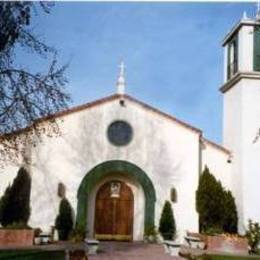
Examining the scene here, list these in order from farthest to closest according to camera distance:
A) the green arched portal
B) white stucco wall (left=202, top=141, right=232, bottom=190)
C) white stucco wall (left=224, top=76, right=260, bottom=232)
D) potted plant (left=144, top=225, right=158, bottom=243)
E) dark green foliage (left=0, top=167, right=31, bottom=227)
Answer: white stucco wall (left=202, top=141, right=232, bottom=190) < the green arched portal < white stucco wall (left=224, top=76, right=260, bottom=232) < potted plant (left=144, top=225, right=158, bottom=243) < dark green foliage (left=0, top=167, right=31, bottom=227)

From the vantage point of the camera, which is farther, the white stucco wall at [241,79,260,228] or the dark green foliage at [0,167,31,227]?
the white stucco wall at [241,79,260,228]

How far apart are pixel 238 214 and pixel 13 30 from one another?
15.0m

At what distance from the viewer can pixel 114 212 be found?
25.2 m

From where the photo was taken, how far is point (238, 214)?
2448cm

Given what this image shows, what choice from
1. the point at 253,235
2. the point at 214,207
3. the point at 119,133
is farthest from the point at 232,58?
the point at 253,235

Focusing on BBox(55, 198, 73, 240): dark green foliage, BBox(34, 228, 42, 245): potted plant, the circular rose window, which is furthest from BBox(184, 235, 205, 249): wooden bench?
BBox(34, 228, 42, 245): potted plant

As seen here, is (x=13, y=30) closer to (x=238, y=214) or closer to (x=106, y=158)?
(x=106, y=158)

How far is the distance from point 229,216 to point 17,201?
8.40 metres

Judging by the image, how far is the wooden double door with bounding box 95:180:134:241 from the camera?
81.8 feet

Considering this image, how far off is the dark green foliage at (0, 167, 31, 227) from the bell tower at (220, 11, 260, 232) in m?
8.46

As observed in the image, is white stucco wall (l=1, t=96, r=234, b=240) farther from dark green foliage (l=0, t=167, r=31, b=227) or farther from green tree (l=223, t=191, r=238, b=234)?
green tree (l=223, t=191, r=238, b=234)

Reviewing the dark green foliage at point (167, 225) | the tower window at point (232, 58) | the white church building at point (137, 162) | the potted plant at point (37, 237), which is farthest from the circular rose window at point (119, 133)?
the tower window at point (232, 58)

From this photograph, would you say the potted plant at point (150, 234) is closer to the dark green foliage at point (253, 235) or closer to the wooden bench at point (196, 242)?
the wooden bench at point (196, 242)

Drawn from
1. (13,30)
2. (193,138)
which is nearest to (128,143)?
(193,138)
